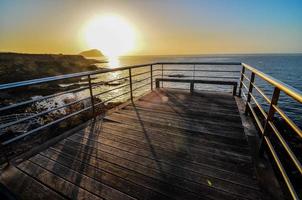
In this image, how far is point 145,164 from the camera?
71.0 inches

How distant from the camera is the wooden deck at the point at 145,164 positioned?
1.46 metres

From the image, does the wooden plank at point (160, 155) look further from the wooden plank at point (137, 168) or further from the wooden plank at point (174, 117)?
the wooden plank at point (174, 117)

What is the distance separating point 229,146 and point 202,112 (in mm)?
1253

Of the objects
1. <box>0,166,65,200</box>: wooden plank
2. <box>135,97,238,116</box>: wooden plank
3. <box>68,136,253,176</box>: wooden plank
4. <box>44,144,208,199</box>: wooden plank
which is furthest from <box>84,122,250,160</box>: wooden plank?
<box>135,97,238,116</box>: wooden plank

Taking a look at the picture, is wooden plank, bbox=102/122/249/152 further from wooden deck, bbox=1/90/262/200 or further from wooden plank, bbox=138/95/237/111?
wooden plank, bbox=138/95/237/111

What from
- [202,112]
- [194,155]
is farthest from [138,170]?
[202,112]

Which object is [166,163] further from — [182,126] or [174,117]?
[174,117]

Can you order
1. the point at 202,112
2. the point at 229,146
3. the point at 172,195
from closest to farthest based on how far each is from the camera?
the point at 172,195 → the point at 229,146 → the point at 202,112

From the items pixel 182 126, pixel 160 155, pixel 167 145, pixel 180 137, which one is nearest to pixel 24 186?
pixel 160 155

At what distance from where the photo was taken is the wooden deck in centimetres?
146

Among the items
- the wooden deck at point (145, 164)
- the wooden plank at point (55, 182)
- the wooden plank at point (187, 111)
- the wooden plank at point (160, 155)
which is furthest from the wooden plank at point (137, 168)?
the wooden plank at point (187, 111)

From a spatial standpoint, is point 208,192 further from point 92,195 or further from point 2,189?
point 2,189

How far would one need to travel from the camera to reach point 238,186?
1478 millimetres

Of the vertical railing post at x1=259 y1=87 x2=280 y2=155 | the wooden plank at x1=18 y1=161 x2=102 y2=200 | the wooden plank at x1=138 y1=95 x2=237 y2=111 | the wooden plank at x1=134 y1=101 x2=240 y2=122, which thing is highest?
the vertical railing post at x1=259 y1=87 x2=280 y2=155
